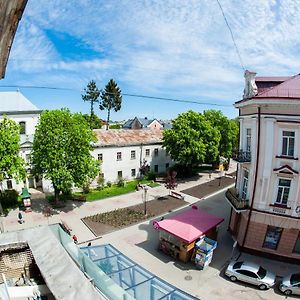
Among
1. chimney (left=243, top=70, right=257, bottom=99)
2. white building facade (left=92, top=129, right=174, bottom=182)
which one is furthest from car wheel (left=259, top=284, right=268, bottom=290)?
white building facade (left=92, top=129, right=174, bottom=182)

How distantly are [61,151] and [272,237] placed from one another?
19013 mm

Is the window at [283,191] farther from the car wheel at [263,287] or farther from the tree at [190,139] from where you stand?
the tree at [190,139]

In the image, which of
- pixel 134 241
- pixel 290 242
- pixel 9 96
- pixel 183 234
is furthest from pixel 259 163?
pixel 9 96

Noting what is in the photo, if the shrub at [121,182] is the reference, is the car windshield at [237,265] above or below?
below

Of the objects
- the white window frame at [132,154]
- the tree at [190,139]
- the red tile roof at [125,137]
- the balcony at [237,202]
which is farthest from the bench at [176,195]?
the balcony at [237,202]

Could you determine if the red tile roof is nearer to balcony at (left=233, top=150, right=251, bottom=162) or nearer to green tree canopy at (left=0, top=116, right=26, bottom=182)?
green tree canopy at (left=0, top=116, right=26, bottom=182)

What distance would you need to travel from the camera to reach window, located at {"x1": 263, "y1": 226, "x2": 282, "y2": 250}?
1809 centimetres

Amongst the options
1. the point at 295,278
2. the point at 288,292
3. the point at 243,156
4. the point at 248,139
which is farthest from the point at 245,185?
the point at 288,292

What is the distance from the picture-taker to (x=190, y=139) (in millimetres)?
35438

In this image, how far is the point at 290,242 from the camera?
699 inches

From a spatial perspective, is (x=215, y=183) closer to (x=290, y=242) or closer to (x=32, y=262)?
(x=290, y=242)

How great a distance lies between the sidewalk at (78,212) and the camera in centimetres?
2264

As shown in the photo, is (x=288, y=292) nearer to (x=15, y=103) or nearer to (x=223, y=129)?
(x=223, y=129)

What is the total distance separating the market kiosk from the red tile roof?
58.8 feet
